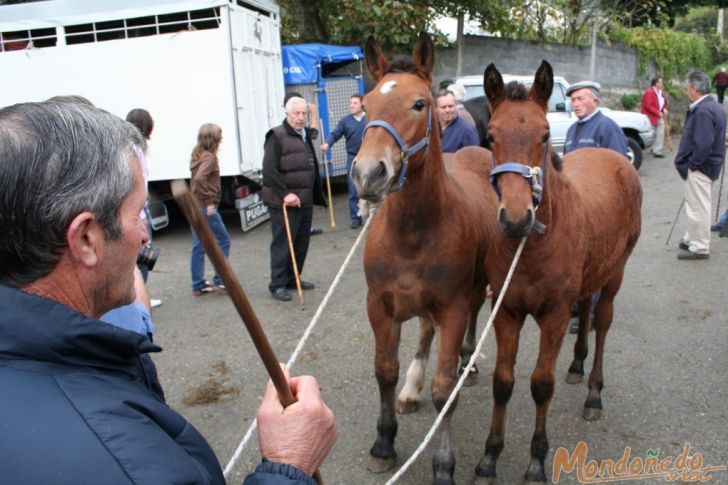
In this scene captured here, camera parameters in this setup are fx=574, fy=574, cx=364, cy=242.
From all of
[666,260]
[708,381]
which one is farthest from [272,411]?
[666,260]

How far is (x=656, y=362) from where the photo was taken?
4586 mm

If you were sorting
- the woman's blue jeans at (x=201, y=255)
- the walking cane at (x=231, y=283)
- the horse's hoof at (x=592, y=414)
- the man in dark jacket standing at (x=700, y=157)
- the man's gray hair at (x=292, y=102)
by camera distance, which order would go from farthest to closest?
1. the man in dark jacket standing at (x=700, y=157)
2. the woman's blue jeans at (x=201, y=255)
3. the man's gray hair at (x=292, y=102)
4. the horse's hoof at (x=592, y=414)
5. the walking cane at (x=231, y=283)

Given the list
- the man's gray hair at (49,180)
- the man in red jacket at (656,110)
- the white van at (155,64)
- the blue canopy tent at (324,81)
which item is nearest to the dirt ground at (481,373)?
the white van at (155,64)

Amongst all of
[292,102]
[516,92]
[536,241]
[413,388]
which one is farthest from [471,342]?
[292,102]

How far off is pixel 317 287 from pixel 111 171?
5.70 m

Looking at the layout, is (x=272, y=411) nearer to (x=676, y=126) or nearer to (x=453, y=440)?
(x=453, y=440)

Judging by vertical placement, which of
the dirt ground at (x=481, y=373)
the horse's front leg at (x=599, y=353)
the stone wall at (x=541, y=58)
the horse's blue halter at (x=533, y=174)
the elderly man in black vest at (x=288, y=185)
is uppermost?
the stone wall at (x=541, y=58)

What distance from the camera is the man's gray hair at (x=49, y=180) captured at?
982mm

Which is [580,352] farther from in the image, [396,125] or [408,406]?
[396,125]

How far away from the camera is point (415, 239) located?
3066 millimetres

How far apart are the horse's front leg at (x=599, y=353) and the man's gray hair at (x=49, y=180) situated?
3.63 m

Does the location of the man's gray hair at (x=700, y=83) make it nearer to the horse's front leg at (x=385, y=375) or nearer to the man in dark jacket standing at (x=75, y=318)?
the horse's front leg at (x=385, y=375)

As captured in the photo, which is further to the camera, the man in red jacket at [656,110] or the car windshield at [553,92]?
the man in red jacket at [656,110]

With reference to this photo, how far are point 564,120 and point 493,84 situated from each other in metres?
9.24
